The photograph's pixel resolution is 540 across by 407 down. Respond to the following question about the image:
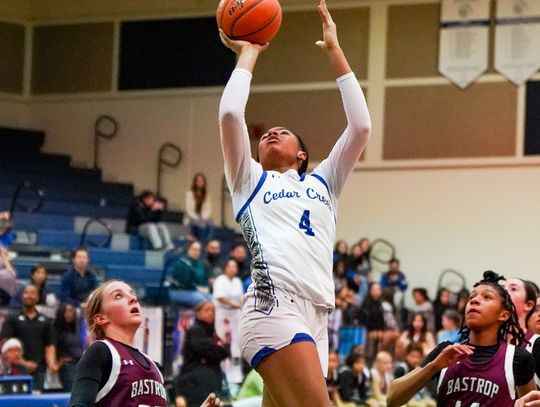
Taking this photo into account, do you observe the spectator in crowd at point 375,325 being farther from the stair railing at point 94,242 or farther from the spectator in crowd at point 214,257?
the stair railing at point 94,242

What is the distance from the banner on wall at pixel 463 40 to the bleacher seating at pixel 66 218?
410cm

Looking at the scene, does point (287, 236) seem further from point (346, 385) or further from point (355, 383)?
point (355, 383)

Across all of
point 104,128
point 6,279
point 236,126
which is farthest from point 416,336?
point 236,126

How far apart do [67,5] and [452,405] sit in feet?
56.5

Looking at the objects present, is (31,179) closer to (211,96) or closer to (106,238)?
(106,238)

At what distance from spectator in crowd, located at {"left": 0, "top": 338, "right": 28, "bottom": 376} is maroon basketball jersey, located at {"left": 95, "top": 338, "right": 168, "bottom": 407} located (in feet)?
22.1

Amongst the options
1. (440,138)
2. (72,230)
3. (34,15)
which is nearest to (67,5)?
(34,15)

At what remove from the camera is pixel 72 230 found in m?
17.6

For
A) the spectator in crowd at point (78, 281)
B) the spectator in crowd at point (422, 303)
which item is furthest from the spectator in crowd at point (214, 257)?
the spectator in crowd at point (422, 303)

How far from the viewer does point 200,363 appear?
466 inches

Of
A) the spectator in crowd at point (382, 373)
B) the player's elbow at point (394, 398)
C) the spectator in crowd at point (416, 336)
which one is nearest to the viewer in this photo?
the player's elbow at point (394, 398)

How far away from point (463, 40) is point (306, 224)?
561 inches

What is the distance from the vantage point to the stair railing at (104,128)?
68.0 feet

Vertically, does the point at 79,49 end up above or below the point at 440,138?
above
